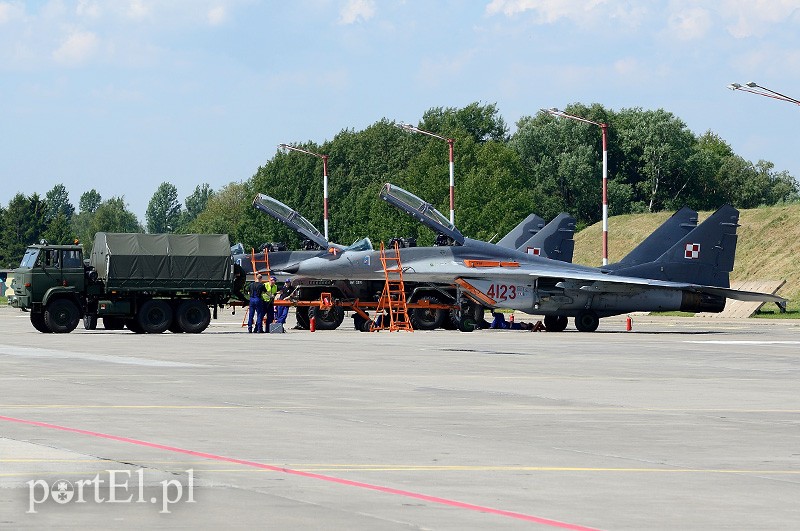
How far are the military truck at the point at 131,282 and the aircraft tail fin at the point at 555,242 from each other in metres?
15.1

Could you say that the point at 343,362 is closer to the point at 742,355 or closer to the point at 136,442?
the point at 742,355

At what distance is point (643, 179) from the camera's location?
124 meters

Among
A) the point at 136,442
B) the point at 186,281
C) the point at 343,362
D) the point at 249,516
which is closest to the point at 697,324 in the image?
the point at 186,281

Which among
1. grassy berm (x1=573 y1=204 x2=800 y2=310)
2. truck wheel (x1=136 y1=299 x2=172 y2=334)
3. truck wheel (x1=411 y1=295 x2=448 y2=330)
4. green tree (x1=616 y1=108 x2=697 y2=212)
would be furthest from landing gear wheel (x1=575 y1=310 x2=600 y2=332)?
green tree (x1=616 y1=108 x2=697 y2=212)

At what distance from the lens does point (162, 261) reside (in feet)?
135

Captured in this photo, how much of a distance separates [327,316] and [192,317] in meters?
5.42

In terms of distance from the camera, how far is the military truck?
4025cm

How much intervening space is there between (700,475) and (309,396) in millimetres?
8510

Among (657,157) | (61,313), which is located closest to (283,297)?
(61,313)

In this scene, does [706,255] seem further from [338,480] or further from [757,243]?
[757,243]

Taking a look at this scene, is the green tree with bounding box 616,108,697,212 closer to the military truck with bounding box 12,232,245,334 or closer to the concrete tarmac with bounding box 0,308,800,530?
the military truck with bounding box 12,232,245,334

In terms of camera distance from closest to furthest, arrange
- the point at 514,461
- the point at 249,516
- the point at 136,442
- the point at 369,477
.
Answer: the point at 249,516 < the point at 369,477 < the point at 514,461 < the point at 136,442

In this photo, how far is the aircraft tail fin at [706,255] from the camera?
45562 mm

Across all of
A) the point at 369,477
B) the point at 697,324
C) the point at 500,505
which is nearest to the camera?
the point at 500,505
